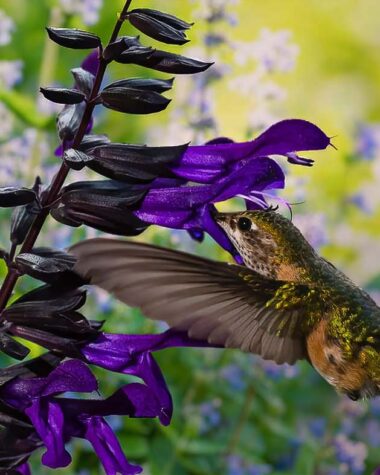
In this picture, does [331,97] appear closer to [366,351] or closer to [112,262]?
[366,351]

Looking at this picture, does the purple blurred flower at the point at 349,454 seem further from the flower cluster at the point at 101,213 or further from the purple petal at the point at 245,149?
the purple petal at the point at 245,149

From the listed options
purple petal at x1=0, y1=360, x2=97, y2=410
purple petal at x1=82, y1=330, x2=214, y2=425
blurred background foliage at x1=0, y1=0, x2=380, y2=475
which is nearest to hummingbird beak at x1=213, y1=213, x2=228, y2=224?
purple petal at x1=82, y1=330, x2=214, y2=425

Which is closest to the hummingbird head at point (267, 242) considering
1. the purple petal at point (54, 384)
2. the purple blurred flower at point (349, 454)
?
the purple petal at point (54, 384)

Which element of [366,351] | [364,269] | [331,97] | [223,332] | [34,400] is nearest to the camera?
[223,332]

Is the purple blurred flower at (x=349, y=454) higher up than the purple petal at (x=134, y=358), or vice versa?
the purple petal at (x=134, y=358)

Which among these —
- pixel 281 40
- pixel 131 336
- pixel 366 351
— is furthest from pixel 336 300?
pixel 281 40
